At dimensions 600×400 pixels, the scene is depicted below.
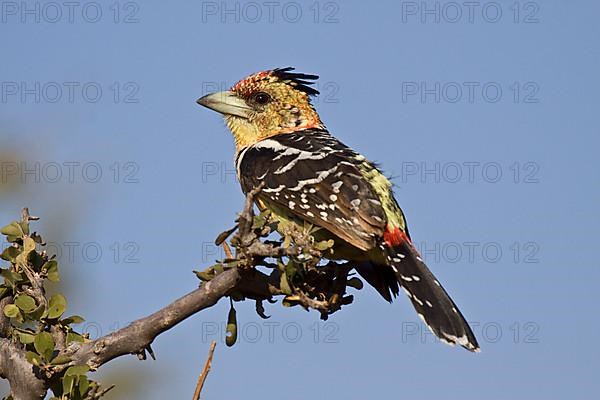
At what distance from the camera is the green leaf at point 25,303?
3.11 metres

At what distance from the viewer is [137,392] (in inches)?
311

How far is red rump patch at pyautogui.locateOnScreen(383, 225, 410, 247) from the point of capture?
4852mm

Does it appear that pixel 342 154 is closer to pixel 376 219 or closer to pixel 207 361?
pixel 376 219

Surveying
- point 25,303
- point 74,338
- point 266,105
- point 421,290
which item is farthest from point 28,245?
point 266,105

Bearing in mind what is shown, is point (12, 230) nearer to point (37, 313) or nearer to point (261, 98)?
point (37, 313)

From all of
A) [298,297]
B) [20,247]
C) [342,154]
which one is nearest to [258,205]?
[342,154]

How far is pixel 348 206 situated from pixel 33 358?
217 centimetres

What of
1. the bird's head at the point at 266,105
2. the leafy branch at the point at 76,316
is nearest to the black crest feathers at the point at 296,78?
the bird's head at the point at 266,105

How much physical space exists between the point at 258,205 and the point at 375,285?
816 millimetres

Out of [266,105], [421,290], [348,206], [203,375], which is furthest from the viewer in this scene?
[266,105]

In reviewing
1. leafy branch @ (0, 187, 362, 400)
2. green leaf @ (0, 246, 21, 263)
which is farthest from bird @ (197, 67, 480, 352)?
green leaf @ (0, 246, 21, 263)

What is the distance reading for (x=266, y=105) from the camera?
627cm

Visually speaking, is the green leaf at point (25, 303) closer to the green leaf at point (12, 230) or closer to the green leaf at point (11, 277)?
the green leaf at point (11, 277)

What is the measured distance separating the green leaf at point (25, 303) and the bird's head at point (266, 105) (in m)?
3.07
